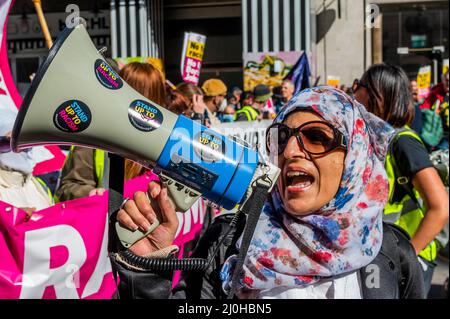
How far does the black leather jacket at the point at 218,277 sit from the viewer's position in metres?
1.39

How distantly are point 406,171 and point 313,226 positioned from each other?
1016 mm

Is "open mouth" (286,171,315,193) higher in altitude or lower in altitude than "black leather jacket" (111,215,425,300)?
higher

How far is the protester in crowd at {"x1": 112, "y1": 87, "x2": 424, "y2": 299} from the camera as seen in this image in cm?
160

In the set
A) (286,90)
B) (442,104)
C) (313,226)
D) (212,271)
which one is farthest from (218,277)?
(442,104)

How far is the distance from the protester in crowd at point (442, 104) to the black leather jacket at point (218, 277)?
4554 mm

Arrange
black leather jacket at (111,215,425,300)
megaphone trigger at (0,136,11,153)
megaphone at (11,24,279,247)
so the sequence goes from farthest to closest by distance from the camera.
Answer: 1. megaphone trigger at (0,136,11,153)
2. black leather jacket at (111,215,425,300)
3. megaphone at (11,24,279,247)

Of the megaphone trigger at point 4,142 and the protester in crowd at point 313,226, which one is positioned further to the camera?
the megaphone trigger at point 4,142

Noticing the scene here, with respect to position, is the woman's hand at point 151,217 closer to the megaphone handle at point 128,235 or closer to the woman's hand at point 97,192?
the megaphone handle at point 128,235

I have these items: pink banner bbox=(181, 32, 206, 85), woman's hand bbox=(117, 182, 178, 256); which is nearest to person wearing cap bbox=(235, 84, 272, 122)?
pink banner bbox=(181, 32, 206, 85)

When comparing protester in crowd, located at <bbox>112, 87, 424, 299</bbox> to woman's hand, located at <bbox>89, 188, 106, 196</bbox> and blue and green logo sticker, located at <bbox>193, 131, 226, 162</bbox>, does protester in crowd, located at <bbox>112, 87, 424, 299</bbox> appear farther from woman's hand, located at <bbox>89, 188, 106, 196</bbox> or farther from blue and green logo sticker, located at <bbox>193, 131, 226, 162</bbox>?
woman's hand, located at <bbox>89, 188, 106, 196</bbox>

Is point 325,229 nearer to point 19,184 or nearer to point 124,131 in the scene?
point 124,131

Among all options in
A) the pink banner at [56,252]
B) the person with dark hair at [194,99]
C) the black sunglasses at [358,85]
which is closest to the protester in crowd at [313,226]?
the pink banner at [56,252]

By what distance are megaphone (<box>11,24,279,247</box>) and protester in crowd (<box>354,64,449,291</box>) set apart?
1.30 m
